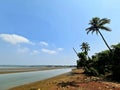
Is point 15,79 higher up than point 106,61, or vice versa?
point 106,61

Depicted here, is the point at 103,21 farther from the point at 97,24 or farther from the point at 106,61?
the point at 106,61

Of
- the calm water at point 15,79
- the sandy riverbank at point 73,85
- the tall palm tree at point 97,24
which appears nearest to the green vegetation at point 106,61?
the tall palm tree at point 97,24

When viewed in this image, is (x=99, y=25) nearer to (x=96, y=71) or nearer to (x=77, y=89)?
(x=96, y=71)

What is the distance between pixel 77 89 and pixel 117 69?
14.2 metres

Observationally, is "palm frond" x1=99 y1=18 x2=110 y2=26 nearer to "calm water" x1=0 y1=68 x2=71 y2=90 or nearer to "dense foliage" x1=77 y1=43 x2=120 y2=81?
"dense foliage" x1=77 y1=43 x2=120 y2=81

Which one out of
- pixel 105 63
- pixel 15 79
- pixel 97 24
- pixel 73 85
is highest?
pixel 97 24

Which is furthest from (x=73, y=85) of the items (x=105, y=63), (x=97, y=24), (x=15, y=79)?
(x=105, y=63)

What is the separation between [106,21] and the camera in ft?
142

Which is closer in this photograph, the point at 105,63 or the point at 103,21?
the point at 103,21

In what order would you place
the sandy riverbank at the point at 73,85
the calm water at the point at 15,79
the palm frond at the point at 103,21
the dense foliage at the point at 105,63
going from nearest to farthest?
the sandy riverbank at the point at 73,85 → the calm water at the point at 15,79 → the dense foliage at the point at 105,63 → the palm frond at the point at 103,21

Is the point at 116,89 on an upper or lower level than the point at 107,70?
lower

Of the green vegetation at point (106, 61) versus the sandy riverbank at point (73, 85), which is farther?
the green vegetation at point (106, 61)

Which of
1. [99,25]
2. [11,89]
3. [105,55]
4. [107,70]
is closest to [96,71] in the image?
[107,70]

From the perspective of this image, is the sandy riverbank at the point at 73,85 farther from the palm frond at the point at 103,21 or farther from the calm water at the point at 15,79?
the palm frond at the point at 103,21
